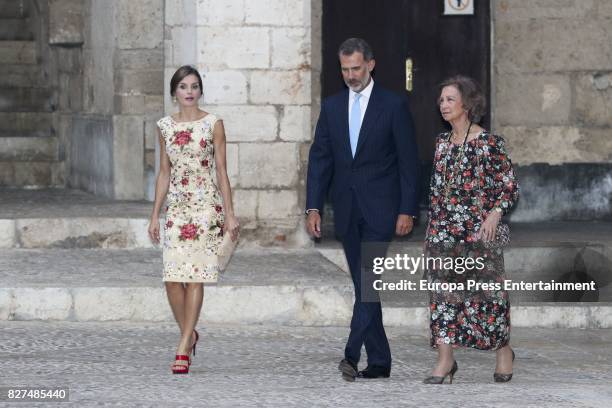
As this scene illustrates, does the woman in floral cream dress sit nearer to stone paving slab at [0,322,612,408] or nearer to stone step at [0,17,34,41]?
stone paving slab at [0,322,612,408]

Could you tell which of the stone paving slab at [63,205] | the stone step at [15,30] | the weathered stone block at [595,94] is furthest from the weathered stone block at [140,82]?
the weathered stone block at [595,94]

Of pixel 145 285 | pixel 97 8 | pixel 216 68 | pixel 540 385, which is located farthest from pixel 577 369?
pixel 97 8

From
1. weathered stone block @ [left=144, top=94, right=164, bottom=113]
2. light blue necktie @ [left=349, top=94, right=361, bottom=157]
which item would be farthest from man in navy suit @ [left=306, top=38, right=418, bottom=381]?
weathered stone block @ [left=144, top=94, right=164, bottom=113]

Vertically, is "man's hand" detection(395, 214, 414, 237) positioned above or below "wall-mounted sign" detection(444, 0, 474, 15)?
below

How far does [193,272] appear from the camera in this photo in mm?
8734

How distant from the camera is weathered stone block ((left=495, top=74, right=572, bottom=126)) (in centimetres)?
1530

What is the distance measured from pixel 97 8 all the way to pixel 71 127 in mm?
1644

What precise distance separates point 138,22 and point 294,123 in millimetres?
3076

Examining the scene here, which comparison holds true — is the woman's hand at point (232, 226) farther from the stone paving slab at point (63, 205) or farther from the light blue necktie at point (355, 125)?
the stone paving slab at point (63, 205)

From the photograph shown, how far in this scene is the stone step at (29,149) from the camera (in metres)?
17.1

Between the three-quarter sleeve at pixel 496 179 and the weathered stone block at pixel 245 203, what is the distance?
179 inches

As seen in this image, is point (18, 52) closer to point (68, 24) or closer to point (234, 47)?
point (68, 24)

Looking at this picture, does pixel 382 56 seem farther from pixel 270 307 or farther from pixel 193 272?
pixel 193 272

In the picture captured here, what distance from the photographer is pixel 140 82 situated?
1522 cm
